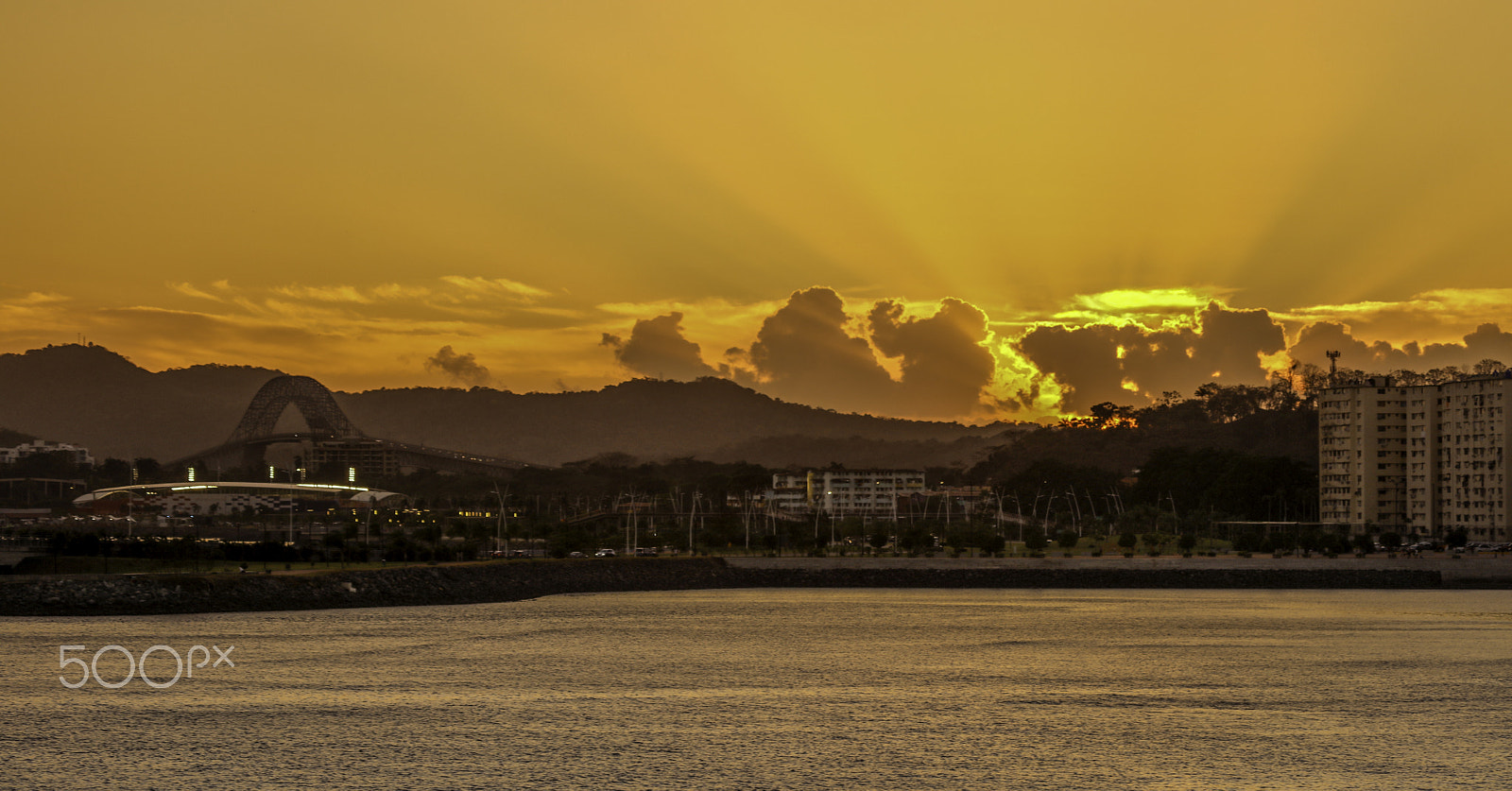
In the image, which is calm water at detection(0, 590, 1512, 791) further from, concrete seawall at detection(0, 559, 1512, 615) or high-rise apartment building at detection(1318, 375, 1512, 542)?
high-rise apartment building at detection(1318, 375, 1512, 542)

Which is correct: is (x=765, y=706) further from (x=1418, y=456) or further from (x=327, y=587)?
(x=1418, y=456)

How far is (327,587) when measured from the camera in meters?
69.3

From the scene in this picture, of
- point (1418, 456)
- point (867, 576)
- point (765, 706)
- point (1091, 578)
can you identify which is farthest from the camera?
point (1418, 456)

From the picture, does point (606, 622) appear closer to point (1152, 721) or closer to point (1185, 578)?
point (1152, 721)

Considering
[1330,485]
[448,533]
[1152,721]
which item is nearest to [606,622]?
[1152,721]

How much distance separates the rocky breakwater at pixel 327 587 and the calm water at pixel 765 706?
6022mm

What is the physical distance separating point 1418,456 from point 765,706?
429ft

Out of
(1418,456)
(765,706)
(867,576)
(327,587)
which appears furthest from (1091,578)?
(1418,456)

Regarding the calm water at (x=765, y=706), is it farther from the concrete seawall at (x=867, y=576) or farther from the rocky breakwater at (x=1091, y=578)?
the rocky breakwater at (x=1091, y=578)

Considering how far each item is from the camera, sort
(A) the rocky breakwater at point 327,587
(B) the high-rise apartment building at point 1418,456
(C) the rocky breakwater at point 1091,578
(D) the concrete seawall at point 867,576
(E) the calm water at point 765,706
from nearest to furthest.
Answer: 1. (E) the calm water at point 765,706
2. (A) the rocky breakwater at point 327,587
3. (D) the concrete seawall at point 867,576
4. (C) the rocky breakwater at point 1091,578
5. (B) the high-rise apartment building at point 1418,456

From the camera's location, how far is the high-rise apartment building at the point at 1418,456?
133 metres

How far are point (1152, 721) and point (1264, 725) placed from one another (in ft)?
7.56

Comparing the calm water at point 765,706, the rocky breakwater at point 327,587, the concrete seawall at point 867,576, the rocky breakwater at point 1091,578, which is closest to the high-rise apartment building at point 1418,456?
the concrete seawall at point 867,576

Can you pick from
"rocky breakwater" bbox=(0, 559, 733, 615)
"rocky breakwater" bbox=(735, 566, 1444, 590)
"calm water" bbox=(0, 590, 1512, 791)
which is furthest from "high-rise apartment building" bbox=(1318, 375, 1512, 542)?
"calm water" bbox=(0, 590, 1512, 791)
